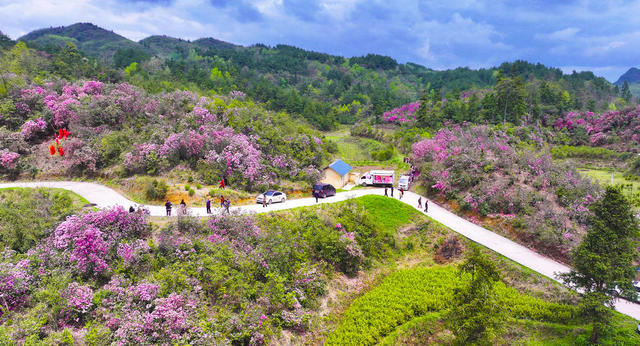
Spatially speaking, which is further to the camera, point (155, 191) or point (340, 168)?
point (340, 168)

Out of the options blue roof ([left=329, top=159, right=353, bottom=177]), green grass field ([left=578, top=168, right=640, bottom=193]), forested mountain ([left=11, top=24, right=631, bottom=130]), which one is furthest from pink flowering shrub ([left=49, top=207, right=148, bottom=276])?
green grass field ([left=578, top=168, right=640, bottom=193])

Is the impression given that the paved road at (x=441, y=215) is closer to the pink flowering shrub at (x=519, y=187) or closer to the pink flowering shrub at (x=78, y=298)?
the pink flowering shrub at (x=519, y=187)

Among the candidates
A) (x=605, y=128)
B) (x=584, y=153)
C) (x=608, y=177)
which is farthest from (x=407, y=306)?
(x=605, y=128)

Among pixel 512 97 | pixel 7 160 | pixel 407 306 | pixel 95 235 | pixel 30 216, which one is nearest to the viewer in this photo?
pixel 95 235

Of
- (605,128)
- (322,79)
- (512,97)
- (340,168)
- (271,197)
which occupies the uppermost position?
(322,79)

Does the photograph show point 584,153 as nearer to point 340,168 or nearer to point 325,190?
point 340,168

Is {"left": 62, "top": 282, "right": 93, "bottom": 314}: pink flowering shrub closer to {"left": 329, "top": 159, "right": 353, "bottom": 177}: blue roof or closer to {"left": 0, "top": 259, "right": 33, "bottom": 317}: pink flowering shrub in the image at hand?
{"left": 0, "top": 259, "right": 33, "bottom": 317}: pink flowering shrub

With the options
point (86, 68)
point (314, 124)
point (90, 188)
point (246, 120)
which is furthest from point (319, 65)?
point (90, 188)
